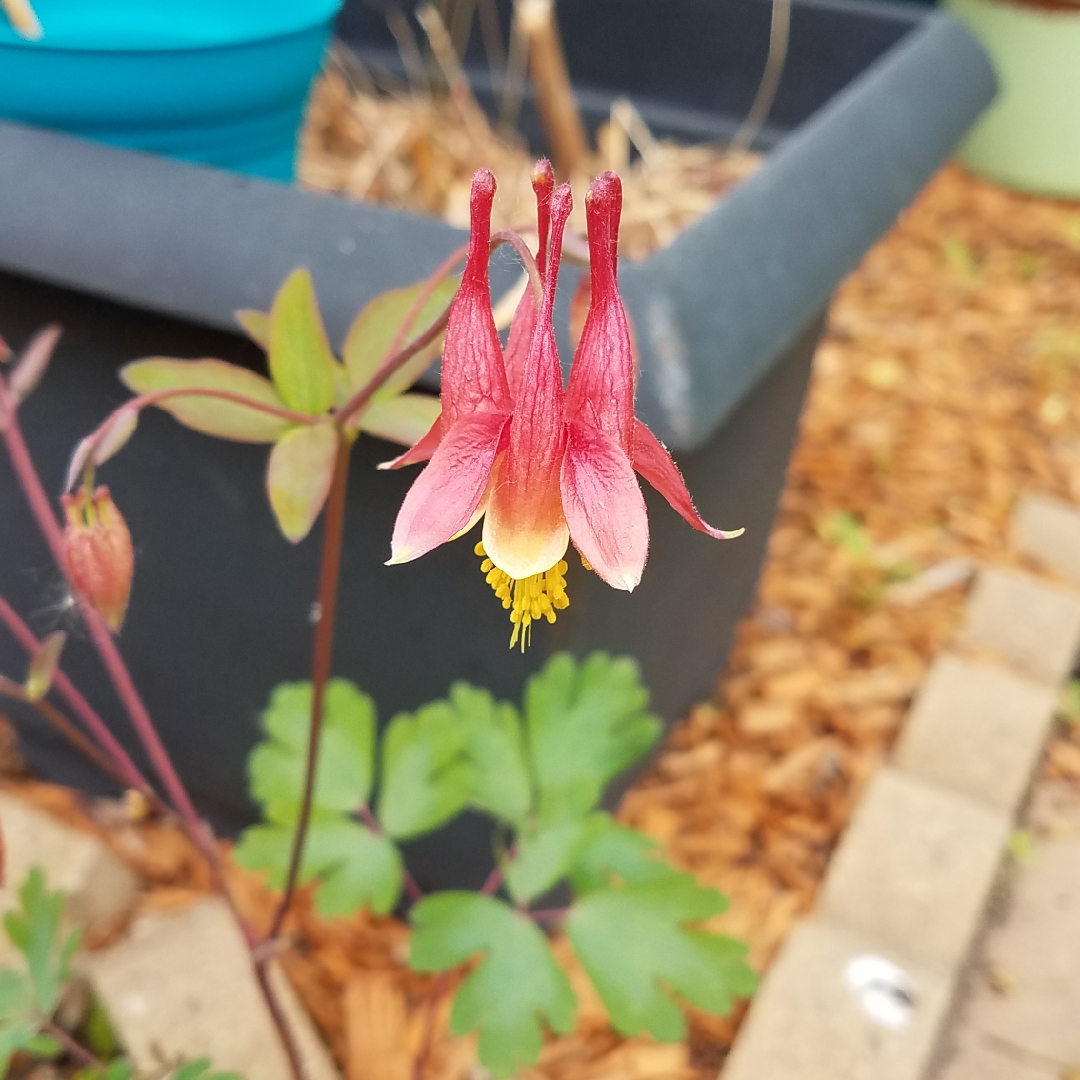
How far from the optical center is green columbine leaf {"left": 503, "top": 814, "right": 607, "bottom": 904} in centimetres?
78

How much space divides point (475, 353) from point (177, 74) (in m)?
0.63

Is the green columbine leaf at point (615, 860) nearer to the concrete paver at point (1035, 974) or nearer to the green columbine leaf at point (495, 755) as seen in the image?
the green columbine leaf at point (495, 755)

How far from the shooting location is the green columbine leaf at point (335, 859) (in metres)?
0.86

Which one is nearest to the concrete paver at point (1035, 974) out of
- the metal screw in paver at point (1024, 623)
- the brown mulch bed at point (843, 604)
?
the brown mulch bed at point (843, 604)

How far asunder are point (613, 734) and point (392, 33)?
1.38 metres

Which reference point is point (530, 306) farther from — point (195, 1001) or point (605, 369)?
point (195, 1001)

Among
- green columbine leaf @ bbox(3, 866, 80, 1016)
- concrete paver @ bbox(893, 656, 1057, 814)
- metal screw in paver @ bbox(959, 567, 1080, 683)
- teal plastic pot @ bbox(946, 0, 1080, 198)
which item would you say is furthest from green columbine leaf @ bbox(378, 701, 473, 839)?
teal plastic pot @ bbox(946, 0, 1080, 198)

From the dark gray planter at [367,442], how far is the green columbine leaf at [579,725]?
0.18 feet

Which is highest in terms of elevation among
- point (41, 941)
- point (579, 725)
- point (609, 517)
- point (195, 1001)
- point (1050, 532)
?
point (1050, 532)

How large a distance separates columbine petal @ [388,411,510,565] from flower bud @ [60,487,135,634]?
8.0 inches

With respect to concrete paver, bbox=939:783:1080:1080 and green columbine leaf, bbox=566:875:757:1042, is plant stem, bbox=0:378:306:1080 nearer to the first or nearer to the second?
green columbine leaf, bbox=566:875:757:1042

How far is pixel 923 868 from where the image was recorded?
1239 mm

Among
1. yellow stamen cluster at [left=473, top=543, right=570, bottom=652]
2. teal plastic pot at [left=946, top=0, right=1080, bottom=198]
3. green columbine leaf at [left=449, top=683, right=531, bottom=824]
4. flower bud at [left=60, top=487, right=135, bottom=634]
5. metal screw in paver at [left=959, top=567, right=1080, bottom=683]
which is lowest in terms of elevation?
green columbine leaf at [left=449, top=683, right=531, bottom=824]

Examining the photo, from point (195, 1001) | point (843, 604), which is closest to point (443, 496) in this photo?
point (195, 1001)
